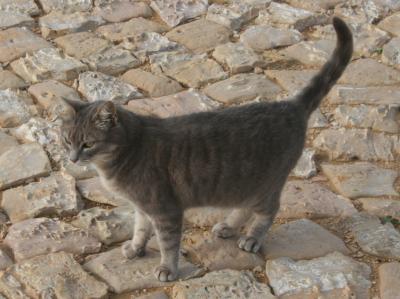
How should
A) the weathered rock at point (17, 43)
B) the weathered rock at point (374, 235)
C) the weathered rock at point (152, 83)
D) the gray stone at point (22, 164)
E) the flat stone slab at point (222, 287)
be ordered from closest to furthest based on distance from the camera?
1. the flat stone slab at point (222, 287)
2. the weathered rock at point (374, 235)
3. the gray stone at point (22, 164)
4. the weathered rock at point (152, 83)
5. the weathered rock at point (17, 43)

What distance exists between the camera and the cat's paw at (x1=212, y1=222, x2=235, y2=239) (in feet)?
14.3

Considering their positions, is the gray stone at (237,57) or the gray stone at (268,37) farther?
the gray stone at (268,37)

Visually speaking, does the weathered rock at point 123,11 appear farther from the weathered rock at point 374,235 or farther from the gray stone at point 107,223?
the weathered rock at point 374,235

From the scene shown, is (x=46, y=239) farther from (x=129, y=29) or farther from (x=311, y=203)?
(x=129, y=29)

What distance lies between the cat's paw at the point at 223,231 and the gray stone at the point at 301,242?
0.72ft

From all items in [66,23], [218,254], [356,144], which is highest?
[66,23]

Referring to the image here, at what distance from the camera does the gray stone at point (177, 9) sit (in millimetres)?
6559

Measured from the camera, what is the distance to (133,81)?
18.8 feet

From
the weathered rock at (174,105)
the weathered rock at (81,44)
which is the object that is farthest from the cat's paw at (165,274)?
the weathered rock at (81,44)

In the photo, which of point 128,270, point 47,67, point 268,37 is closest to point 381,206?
point 128,270

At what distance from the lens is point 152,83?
570cm

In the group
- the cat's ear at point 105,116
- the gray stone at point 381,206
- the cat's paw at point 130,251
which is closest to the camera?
the cat's ear at point 105,116

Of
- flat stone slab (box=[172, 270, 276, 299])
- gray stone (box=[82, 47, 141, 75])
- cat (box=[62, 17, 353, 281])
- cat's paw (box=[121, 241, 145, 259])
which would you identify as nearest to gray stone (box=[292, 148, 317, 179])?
cat (box=[62, 17, 353, 281])

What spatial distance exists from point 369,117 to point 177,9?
2.23 meters
